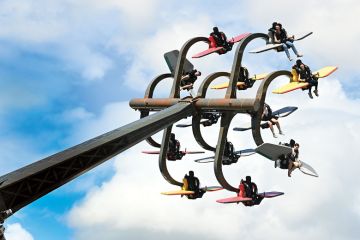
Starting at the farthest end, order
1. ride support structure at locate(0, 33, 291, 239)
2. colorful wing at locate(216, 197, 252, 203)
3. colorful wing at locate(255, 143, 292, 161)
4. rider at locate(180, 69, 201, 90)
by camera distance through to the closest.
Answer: rider at locate(180, 69, 201, 90) < colorful wing at locate(216, 197, 252, 203) < colorful wing at locate(255, 143, 292, 161) < ride support structure at locate(0, 33, 291, 239)

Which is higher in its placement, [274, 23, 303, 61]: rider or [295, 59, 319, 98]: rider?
[274, 23, 303, 61]: rider

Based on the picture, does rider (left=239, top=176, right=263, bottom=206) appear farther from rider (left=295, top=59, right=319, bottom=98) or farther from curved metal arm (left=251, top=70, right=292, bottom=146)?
rider (left=295, top=59, right=319, bottom=98)

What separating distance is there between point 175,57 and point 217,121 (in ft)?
11.6

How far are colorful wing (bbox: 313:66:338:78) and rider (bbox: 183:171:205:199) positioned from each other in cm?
715

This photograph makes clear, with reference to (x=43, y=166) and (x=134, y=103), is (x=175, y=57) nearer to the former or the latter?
(x=134, y=103)

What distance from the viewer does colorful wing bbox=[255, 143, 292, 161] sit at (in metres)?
28.8

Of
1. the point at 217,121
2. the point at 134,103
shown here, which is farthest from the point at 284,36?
the point at 134,103

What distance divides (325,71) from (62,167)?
532 inches

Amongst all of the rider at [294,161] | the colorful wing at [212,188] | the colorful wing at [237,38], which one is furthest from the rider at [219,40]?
the rider at [294,161]

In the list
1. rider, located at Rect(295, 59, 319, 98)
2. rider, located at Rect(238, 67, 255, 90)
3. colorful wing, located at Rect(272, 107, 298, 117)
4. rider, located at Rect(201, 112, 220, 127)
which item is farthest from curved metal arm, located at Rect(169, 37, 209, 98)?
rider, located at Rect(295, 59, 319, 98)

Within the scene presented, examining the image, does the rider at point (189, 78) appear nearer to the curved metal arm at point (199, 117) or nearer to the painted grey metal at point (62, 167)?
the curved metal arm at point (199, 117)

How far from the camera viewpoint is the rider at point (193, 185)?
3397 centimetres

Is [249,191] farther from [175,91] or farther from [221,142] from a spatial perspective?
[175,91]

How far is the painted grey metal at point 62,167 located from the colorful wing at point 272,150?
481 centimetres
